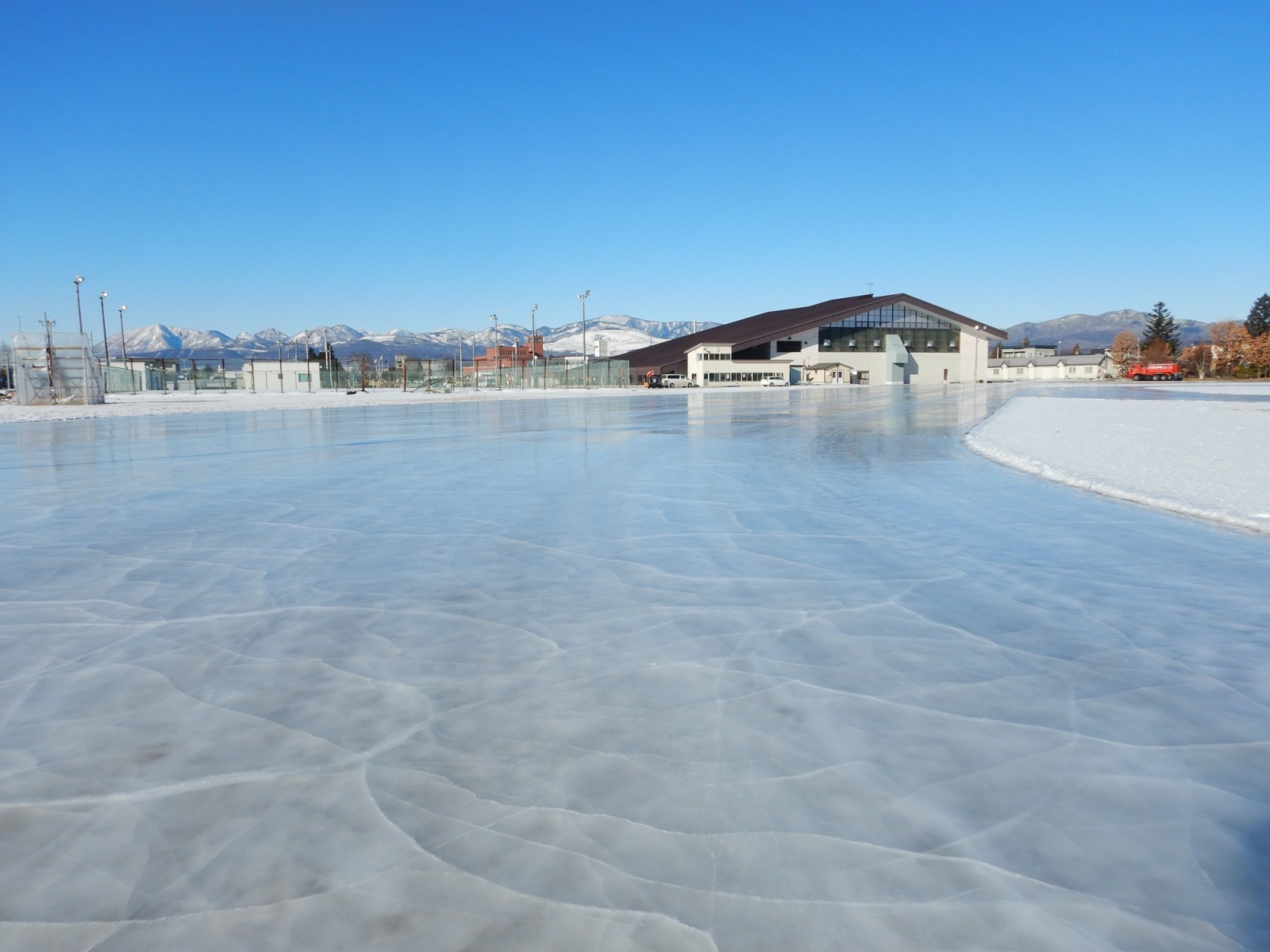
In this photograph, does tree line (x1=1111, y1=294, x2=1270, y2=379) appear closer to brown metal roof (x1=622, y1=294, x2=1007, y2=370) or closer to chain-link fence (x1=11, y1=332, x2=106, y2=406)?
brown metal roof (x1=622, y1=294, x2=1007, y2=370)

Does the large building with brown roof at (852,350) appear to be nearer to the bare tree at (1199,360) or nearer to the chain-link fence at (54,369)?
the bare tree at (1199,360)

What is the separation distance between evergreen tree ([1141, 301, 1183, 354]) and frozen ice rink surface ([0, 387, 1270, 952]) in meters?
145

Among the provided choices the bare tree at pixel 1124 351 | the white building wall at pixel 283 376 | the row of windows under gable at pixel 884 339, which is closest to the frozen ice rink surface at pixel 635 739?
the white building wall at pixel 283 376

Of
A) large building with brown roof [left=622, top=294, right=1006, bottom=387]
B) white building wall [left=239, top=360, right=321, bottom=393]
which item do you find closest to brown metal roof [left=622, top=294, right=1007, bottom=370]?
large building with brown roof [left=622, top=294, right=1006, bottom=387]

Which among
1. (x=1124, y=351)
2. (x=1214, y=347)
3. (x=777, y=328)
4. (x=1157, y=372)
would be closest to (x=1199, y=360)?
(x=1214, y=347)

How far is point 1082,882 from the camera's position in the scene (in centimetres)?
179

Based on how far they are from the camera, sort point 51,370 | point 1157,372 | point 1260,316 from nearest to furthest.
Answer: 1. point 51,370
2. point 1157,372
3. point 1260,316

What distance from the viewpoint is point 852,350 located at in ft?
278

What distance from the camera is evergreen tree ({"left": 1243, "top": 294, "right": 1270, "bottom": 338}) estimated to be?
112000 mm

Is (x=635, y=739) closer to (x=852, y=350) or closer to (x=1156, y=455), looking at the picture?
(x=1156, y=455)

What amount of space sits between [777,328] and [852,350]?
25.4ft

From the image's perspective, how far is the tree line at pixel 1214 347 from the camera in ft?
285

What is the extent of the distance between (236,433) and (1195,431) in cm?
1613

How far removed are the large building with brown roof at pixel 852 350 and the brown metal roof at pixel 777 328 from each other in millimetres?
116
